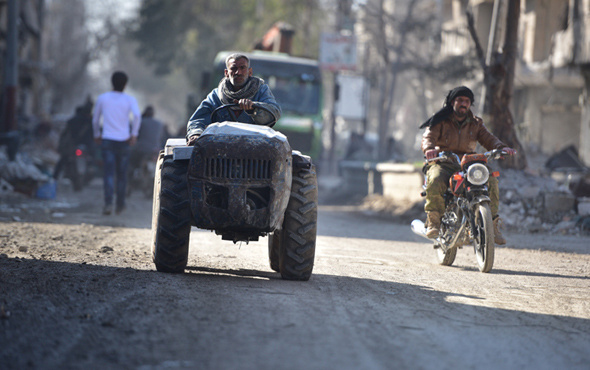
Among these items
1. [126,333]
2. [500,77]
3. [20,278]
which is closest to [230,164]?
[20,278]

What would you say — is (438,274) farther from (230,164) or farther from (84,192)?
(84,192)

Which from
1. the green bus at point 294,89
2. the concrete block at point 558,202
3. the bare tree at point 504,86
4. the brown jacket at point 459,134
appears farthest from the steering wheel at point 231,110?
the green bus at point 294,89

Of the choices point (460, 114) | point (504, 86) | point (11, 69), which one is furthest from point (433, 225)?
point (11, 69)

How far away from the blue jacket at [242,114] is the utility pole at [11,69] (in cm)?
1292

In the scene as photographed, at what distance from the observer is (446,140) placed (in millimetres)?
8820

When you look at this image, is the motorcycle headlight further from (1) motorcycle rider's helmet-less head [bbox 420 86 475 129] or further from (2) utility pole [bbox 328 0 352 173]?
(2) utility pole [bbox 328 0 352 173]

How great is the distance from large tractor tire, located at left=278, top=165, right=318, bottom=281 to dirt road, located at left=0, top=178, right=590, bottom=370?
0.17 metres

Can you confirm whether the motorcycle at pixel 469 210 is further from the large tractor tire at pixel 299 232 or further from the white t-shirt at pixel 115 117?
the white t-shirt at pixel 115 117

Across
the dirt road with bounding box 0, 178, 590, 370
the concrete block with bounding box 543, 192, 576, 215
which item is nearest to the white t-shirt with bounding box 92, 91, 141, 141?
the dirt road with bounding box 0, 178, 590, 370

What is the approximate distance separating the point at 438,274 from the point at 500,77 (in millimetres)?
8466

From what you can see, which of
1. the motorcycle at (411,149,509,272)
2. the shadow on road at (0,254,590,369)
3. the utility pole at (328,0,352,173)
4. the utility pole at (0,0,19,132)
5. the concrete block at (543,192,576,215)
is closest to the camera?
the shadow on road at (0,254,590,369)

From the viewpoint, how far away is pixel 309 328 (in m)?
4.74

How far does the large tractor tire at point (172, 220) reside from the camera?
6668 mm

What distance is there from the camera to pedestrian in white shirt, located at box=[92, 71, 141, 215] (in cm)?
1246
